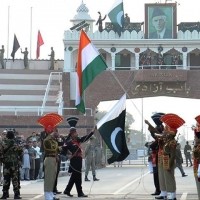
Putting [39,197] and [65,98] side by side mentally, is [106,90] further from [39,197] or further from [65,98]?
[39,197]

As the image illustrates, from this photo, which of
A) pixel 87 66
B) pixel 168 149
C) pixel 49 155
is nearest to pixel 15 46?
pixel 87 66

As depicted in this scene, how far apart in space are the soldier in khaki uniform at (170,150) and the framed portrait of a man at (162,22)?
117 ft

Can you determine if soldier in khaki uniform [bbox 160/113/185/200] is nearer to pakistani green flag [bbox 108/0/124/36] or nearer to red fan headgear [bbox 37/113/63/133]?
red fan headgear [bbox 37/113/63/133]

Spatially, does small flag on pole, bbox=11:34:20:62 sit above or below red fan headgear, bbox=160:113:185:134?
above

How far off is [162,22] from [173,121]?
118 ft

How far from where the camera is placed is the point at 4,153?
18.6 metres

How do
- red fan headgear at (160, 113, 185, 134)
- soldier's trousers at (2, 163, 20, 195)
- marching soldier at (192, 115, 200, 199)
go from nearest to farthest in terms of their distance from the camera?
marching soldier at (192, 115, 200, 199) < red fan headgear at (160, 113, 185, 134) < soldier's trousers at (2, 163, 20, 195)

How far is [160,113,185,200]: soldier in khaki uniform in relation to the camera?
55.3 feet

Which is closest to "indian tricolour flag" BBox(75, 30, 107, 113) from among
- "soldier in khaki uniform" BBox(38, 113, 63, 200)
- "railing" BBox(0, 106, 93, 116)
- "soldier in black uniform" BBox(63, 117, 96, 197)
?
"soldier in black uniform" BBox(63, 117, 96, 197)

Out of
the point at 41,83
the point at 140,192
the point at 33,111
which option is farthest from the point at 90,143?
the point at 41,83

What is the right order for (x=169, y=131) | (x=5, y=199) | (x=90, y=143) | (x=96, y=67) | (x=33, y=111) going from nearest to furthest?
1. (x=169, y=131)
2. (x=5, y=199)
3. (x=96, y=67)
4. (x=90, y=143)
5. (x=33, y=111)

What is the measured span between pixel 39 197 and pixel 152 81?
30.4 meters

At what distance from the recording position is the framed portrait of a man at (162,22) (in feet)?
172

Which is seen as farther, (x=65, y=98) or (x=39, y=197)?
(x=65, y=98)
